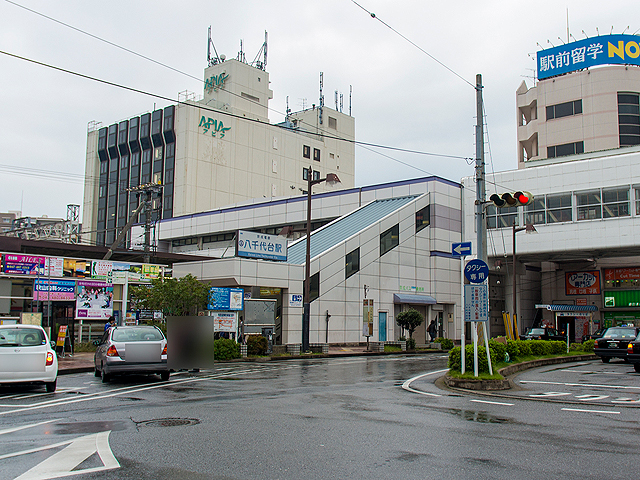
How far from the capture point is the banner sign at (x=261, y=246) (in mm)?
30609

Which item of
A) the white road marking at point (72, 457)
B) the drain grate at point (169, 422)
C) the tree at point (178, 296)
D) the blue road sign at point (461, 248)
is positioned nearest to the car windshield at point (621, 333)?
the blue road sign at point (461, 248)

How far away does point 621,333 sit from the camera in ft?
76.9

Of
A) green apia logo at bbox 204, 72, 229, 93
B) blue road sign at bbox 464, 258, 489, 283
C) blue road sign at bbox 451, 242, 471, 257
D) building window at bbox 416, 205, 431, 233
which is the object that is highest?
green apia logo at bbox 204, 72, 229, 93

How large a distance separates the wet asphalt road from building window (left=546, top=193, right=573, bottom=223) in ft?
104

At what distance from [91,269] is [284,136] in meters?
57.0

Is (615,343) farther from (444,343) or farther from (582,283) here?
(582,283)

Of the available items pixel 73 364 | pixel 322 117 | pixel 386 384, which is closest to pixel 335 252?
pixel 73 364

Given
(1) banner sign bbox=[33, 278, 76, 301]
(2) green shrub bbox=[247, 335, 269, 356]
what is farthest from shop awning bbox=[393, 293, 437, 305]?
(1) banner sign bbox=[33, 278, 76, 301]

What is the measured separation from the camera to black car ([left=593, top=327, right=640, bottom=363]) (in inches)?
879

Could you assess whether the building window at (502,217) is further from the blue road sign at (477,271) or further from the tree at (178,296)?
the blue road sign at (477,271)

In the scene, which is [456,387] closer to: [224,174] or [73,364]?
[73,364]

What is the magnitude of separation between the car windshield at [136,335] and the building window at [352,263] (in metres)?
22.8

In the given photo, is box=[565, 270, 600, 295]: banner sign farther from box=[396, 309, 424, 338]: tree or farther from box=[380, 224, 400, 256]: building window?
box=[396, 309, 424, 338]: tree

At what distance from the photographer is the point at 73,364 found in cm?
2025
